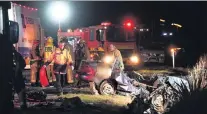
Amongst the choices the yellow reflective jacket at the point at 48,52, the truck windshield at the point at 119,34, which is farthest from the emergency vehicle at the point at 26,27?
the truck windshield at the point at 119,34

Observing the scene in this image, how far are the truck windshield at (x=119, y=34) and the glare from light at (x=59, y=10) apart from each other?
5818mm

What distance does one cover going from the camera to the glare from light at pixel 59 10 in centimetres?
2288

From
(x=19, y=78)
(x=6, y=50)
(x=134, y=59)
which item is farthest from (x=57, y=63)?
(x=134, y=59)

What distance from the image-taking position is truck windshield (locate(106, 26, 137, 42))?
17281 millimetres

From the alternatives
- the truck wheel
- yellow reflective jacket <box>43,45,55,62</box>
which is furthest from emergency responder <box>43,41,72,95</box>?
the truck wheel

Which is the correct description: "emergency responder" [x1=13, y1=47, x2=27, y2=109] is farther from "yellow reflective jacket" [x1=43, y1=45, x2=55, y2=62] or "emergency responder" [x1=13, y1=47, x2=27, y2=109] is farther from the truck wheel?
"yellow reflective jacket" [x1=43, y1=45, x2=55, y2=62]

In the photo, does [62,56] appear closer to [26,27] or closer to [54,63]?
[54,63]

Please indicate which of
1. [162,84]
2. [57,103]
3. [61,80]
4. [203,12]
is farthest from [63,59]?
[203,12]

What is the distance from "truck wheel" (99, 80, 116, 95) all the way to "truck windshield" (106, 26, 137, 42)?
504 centimetres

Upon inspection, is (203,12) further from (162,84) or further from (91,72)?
(162,84)

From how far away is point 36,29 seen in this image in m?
18.6

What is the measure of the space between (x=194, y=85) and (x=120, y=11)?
18.4m

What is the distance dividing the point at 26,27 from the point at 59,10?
5.75 m

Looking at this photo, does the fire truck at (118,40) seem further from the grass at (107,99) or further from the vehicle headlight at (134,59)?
the grass at (107,99)
